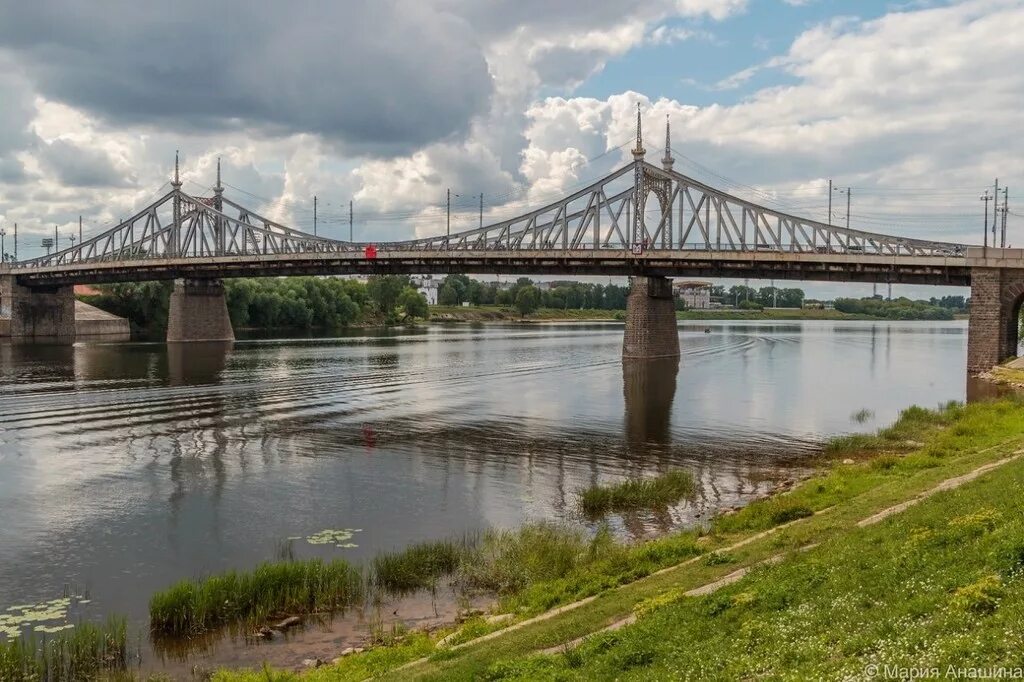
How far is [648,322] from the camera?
77.4 metres

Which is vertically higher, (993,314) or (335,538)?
(993,314)

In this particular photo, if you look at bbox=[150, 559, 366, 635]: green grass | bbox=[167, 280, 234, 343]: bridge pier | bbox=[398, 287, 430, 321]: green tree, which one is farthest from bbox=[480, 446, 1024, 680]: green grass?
bbox=[398, 287, 430, 321]: green tree

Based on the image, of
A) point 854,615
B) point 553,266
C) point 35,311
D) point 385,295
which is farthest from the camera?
point 385,295

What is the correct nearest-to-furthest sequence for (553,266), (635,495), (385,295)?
1. (635,495)
2. (553,266)
3. (385,295)

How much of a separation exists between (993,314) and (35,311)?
Result: 120104 mm

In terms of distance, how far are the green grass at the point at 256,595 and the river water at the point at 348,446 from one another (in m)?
0.66

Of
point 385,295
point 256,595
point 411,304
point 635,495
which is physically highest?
point 385,295

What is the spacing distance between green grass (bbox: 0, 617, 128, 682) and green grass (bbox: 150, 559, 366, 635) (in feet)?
2.92

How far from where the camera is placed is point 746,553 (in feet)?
47.2

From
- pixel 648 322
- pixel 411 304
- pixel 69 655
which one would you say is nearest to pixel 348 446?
pixel 69 655

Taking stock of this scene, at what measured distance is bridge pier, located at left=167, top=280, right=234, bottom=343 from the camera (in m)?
104

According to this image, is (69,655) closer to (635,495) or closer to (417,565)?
(417,565)

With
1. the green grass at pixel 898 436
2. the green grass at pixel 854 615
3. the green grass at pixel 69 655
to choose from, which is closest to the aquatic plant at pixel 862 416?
the green grass at pixel 898 436

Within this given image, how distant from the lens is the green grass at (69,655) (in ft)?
40.0
